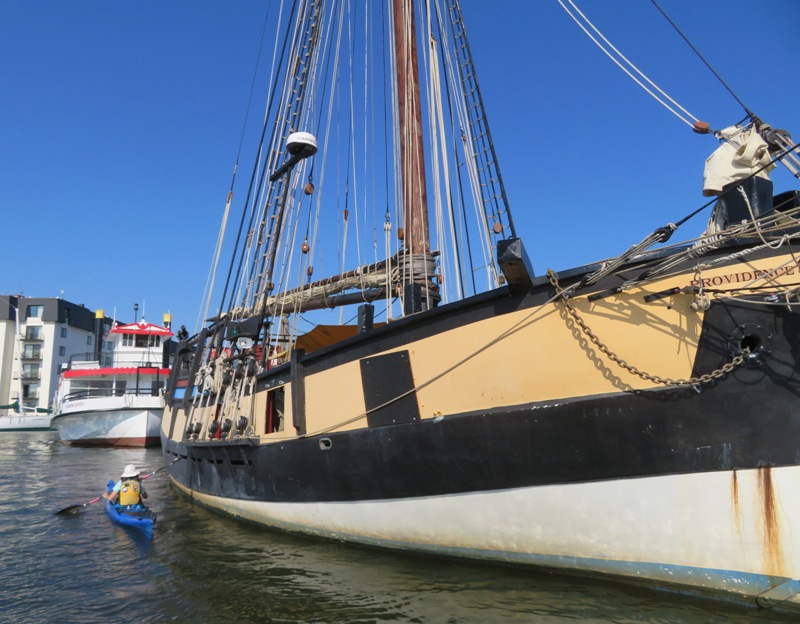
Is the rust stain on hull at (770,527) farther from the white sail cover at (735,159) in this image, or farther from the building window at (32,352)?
the building window at (32,352)

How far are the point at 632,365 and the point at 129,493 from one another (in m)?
7.87

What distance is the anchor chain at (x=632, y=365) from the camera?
4.70m

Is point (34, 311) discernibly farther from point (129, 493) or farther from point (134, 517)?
point (134, 517)

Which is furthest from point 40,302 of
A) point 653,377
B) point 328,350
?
point 653,377

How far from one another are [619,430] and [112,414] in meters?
24.8

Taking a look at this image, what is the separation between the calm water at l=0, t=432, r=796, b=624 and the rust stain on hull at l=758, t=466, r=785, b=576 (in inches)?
15.4

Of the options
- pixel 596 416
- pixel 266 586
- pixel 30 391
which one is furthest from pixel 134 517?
pixel 30 391

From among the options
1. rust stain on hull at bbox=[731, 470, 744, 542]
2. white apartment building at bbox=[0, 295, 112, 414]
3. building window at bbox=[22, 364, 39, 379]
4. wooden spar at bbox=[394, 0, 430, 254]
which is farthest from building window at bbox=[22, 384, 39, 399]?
rust stain on hull at bbox=[731, 470, 744, 542]

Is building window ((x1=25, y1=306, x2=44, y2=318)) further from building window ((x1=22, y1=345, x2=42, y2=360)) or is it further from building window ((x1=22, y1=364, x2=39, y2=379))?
building window ((x1=22, y1=364, x2=39, y2=379))

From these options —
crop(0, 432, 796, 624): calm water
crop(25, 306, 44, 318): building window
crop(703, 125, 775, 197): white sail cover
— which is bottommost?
crop(0, 432, 796, 624): calm water

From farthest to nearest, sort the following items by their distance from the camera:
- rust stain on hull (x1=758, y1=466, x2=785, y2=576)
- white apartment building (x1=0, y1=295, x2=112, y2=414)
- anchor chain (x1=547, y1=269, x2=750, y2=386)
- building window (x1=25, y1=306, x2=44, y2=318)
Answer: building window (x1=25, y1=306, x2=44, y2=318) < white apartment building (x1=0, y1=295, x2=112, y2=414) < anchor chain (x1=547, y1=269, x2=750, y2=386) < rust stain on hull (x1=758, y1=466, x2=785, y2=576)

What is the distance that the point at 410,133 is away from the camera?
9305mm

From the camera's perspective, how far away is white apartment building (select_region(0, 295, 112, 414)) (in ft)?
180

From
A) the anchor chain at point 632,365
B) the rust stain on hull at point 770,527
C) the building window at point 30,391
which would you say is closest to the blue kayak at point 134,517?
the anchor chain at point 632,365
